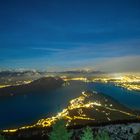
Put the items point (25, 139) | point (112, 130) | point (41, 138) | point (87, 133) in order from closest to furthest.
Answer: point (87, 133), point (112, 130), point (41, 138), point (25, 139)

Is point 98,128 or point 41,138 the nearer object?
point 98,128

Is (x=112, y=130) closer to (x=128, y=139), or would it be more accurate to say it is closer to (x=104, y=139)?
(x=128, y=139)

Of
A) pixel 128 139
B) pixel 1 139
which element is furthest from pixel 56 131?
pixel 128 139

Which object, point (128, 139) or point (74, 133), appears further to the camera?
point (74, 133)

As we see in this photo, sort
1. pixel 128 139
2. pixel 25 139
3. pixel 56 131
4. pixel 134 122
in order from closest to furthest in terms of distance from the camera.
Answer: pixel 56 131
pixel 128 139
pixel 134 122
pixel 25 139

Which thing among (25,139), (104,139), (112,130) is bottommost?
(25,139)

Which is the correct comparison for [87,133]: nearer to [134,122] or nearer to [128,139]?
[128,139]

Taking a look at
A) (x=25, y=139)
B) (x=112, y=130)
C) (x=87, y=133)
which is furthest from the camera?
(x=25, y=139)

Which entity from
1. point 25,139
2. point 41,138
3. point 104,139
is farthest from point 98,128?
point 104,139

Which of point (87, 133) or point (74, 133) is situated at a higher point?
point (87, 133)
